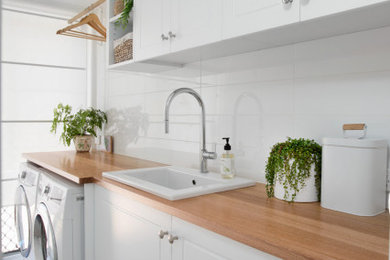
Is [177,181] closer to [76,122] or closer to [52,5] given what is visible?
[76,122]

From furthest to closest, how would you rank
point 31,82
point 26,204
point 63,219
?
point 31,82
point 26,204
point 63,219

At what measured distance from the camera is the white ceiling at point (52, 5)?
3.11 meters

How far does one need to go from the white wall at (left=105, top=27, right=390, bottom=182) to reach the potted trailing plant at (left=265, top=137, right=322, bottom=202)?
0.59 ft

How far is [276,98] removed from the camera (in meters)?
1.61

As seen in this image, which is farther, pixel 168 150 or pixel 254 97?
pixel 168 150

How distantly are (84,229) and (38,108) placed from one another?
1827mm

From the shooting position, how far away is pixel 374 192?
112 cm

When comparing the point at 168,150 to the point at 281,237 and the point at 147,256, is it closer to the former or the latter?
the point at 147,256

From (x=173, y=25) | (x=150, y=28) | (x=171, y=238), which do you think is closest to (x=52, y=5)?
(x=150, y=28)

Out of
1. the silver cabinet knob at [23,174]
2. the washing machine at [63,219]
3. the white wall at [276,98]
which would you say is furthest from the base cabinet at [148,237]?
the silver cabinet knob at [23,174]

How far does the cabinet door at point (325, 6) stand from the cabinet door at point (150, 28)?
82 centimetres

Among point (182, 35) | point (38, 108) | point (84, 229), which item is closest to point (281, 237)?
point (182, 35)

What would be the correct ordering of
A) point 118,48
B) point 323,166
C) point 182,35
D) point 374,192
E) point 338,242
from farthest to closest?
point 118,48
point 182,35
point 323,166
point 374,192
point 338,242

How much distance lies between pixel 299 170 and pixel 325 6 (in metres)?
0.59
